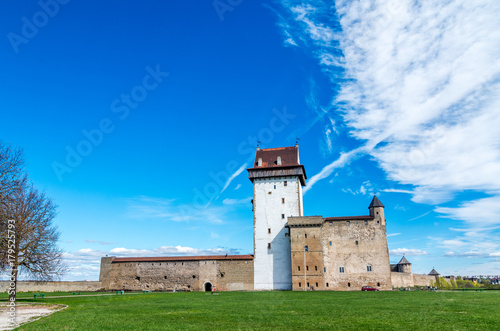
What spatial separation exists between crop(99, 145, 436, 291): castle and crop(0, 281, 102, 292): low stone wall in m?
1.84

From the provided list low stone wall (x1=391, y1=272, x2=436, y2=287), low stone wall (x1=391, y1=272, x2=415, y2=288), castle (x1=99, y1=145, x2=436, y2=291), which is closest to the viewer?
castle (x1=99, y1=145, x2=436, y2=291)

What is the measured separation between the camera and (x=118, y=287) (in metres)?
51.8

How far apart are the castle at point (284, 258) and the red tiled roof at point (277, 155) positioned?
5.8 inches

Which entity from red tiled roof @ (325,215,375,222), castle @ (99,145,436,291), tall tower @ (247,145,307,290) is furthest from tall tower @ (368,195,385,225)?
tall tower @ (247,145,307,290)

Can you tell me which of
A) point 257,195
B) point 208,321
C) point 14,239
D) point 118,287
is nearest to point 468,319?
point 208,321

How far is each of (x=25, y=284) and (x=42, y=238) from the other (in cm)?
2350

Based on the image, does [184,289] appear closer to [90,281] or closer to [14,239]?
[90,281]

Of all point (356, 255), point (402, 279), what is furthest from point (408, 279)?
point (356, 255)

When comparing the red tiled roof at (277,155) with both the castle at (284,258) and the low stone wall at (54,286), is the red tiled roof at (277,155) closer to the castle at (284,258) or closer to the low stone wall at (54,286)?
the castle at (284,258)

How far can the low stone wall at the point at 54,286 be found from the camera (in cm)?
4516

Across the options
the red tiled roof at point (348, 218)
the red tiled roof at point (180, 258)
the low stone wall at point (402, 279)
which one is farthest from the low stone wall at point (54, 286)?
the low stone wall at point (402, 279)

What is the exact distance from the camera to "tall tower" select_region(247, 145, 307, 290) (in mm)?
48875

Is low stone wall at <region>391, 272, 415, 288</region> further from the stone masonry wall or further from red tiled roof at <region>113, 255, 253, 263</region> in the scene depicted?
red tiled roof at <region>113, 255, 253, 263</region>

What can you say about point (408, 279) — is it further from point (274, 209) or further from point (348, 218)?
point (274, 209)
